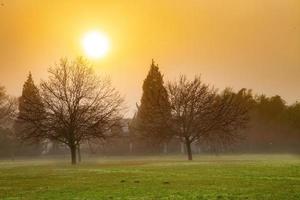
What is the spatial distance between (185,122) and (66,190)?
4203 cm

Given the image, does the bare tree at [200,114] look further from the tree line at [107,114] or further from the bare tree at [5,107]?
the bare tree at [5,107]

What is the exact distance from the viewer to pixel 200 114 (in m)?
63.2

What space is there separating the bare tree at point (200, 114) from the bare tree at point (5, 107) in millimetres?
36496

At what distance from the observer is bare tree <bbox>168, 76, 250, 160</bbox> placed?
6253cm

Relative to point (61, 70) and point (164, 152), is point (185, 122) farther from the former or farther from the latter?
point (164, 152)

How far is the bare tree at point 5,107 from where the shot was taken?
91.2m

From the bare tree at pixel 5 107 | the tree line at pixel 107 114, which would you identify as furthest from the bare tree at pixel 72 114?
the bare tree at pixel 5 107

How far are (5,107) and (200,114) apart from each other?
47696 millimetres

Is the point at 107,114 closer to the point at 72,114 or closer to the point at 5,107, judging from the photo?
the point at 72,114

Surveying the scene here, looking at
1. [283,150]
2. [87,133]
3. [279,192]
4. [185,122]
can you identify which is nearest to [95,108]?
[87,133]

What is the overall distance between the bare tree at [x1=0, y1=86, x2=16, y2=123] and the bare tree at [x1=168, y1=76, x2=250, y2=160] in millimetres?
36496

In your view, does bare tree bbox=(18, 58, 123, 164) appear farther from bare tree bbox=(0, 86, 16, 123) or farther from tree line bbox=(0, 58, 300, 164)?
bare tree bbox=(0, 86, 16, 123)

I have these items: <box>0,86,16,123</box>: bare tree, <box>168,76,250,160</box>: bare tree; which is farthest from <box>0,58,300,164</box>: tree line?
<box>0,86,16,123</box>: bare tree

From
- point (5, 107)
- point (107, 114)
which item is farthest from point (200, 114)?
point (5, 107)
